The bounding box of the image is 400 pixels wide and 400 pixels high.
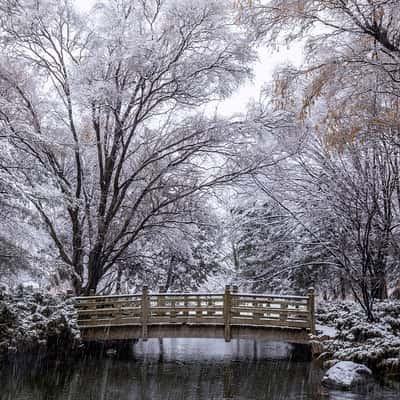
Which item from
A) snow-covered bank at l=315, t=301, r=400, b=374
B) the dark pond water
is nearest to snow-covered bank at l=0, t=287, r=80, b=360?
the dark pond water

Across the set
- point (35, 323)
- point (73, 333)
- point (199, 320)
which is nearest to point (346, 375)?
point (199, 320)

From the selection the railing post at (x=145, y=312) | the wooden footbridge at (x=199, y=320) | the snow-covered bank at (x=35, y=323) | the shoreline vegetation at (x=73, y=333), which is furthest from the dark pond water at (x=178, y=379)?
the railing post at (x=145, y=312)

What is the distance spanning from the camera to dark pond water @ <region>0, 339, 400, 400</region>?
31.4ft

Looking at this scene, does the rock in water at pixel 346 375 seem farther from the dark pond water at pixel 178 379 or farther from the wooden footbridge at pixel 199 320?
the wooden footbridge at pixel 199 320

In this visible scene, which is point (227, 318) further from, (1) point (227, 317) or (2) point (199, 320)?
(2) point (199, 320)

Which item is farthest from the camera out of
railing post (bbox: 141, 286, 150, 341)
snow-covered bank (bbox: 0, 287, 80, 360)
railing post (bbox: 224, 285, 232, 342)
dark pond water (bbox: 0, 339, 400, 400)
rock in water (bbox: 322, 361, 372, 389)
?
railing post (bbox: 141, 286, 150, 341)

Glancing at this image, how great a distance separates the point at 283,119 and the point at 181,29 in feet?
12.0

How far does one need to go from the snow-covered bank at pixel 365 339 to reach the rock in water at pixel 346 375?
0.39m

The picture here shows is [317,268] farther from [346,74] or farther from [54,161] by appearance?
[346,74]

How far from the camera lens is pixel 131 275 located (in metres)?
19.9

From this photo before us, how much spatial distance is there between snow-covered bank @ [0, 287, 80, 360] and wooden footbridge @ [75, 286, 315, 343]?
2.24 ft

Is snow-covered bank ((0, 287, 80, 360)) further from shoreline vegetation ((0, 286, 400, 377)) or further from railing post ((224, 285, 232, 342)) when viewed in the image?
railing post ((224, 285, 232, 342))

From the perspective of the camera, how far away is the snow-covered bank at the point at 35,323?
34.0ft

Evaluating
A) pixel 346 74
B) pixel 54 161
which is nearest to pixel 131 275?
pixel 54 161
